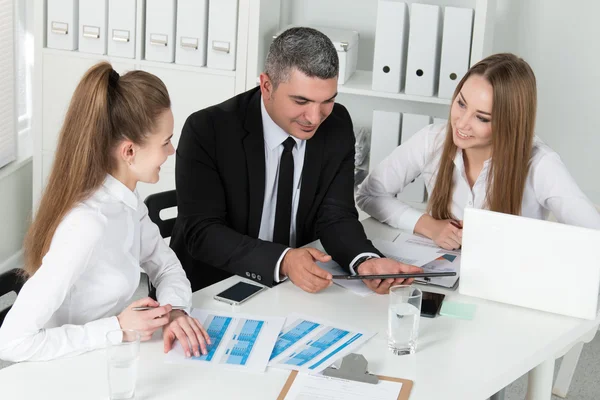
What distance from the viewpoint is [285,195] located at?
232 centimetres

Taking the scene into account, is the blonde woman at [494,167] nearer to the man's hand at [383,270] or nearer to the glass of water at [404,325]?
the man's hand at [383,270]

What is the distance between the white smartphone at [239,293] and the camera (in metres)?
1.88

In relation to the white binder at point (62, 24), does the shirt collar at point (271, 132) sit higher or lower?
lower

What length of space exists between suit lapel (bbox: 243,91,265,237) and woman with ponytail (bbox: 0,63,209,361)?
0.49 metres

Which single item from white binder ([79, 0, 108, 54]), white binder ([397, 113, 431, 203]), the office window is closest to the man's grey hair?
white binder ([397, 113, 431, 203])

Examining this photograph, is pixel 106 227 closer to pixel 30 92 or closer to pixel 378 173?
pixel 378 173

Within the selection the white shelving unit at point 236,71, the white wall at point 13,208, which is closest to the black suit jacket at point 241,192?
the white shelving unit at point 236,71

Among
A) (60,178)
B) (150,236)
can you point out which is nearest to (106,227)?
(60,178)

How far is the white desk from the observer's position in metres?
1.49

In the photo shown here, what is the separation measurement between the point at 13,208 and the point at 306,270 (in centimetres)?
208

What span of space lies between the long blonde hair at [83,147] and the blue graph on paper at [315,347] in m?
0.51

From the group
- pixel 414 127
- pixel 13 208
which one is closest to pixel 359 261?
pixel 414 127

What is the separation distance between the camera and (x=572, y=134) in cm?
343

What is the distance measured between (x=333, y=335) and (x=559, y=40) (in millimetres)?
2061
